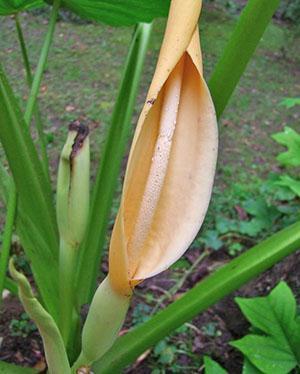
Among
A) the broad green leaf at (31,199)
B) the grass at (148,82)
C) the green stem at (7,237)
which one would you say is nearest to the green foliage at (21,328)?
the grass at (148,82)

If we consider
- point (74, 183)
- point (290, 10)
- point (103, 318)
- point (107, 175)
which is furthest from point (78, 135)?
point (290, 10)

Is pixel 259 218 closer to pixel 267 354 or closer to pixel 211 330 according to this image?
pixel 211 330

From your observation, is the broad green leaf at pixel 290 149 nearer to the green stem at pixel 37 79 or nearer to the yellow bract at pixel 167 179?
the green stem at pixel 37 79

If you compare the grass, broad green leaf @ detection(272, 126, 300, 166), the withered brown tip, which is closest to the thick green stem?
the withered brown tip

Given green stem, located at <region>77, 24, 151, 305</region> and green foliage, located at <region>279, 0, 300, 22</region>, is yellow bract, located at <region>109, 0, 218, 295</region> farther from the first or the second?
green foliage, located at <region>279, 0, 300, 22</region>

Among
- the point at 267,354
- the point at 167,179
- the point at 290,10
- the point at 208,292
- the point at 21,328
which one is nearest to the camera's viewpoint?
the point at 167,179

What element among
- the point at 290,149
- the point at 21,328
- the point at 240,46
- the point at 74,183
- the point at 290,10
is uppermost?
the point at 240,46

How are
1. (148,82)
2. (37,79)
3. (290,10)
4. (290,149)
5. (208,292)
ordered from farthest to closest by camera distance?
(290,10)
(148,82)
(290,149)
(37,79)
(208,292)
